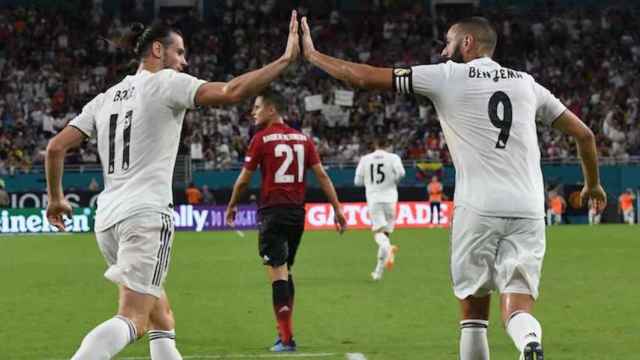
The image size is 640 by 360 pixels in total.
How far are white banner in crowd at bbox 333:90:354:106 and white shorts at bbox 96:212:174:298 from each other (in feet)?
128

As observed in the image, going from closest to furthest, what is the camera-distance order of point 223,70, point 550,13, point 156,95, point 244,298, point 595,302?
1. point 156,95
2. point 595,302
3. point 244,298
4. point 223,70
5. point 550,13

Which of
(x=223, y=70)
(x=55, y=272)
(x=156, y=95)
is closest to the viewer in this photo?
(x=156, y=95)

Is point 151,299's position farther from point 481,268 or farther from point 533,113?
point 533,113

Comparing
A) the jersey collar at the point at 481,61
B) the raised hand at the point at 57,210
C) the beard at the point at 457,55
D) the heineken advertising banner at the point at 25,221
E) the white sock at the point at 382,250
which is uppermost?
the beard at the point at 457,55

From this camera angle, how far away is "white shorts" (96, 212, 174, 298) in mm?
7148

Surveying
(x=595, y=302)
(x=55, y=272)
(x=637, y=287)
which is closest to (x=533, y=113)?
(x=595, y=302)

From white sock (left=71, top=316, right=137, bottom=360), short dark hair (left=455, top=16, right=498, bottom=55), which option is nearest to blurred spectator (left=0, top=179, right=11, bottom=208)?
short dark hair (left=455, top=16, right=498, bottom=55)

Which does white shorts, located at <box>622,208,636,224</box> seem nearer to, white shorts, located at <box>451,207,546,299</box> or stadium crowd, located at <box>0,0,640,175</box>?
stadium crowd, located at <box>0,0,640,175</box>

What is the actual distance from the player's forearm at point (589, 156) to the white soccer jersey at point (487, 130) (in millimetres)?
560

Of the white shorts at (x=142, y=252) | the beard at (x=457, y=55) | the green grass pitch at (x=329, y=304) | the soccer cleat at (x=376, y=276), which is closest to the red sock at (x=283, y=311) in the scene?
the green grass pitch at (x=329, y=304)

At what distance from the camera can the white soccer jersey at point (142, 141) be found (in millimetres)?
7227

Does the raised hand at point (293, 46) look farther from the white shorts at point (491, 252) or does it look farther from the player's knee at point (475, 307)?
the player's knee at point (475, 307)

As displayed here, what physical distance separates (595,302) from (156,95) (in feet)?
31.7

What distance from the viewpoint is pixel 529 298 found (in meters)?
7.36
